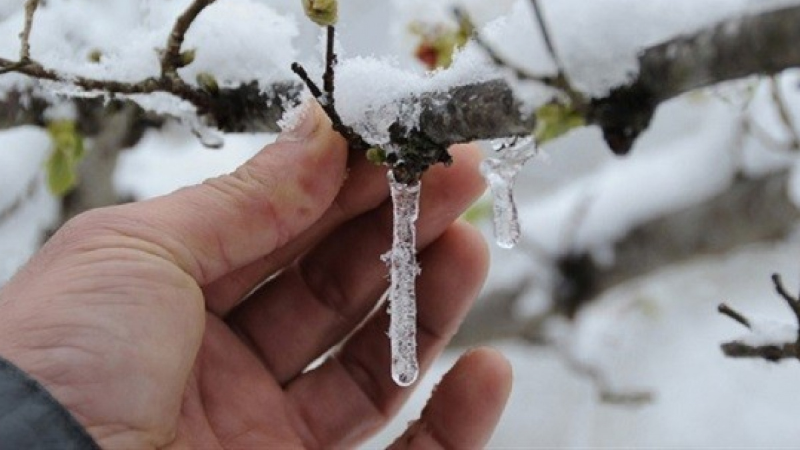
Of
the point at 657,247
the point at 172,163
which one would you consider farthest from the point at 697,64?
the point at 172,163

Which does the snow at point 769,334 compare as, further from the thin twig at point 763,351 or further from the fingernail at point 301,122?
the fingernail at point 301,122

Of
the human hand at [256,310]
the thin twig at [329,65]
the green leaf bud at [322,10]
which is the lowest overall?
the human hand at [256,310]

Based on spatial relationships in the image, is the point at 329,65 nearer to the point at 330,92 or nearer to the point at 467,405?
the point at 330,92

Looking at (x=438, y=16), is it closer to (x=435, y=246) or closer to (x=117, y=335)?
(x=435, y=246)

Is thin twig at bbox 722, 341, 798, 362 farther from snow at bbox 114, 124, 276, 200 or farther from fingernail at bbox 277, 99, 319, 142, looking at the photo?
snow at bbox 114, 124, 276, 200

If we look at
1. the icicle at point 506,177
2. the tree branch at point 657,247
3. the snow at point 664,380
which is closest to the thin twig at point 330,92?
the icicle at point 506,177

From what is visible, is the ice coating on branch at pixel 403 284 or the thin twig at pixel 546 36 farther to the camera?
the ice coating on branch at pixel 403 284
